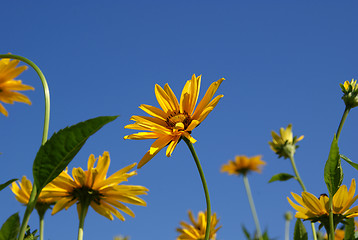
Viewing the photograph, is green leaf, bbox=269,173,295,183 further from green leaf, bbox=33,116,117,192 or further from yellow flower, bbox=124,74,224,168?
green leaf, bbox=33,116,117,192

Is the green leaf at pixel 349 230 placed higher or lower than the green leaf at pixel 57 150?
lower

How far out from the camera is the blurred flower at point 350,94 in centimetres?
169

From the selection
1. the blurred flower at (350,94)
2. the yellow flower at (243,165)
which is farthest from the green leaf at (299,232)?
the yellow flower at (243,165)

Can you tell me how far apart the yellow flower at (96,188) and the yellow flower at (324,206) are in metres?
0.67

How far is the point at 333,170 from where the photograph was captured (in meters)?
1.17

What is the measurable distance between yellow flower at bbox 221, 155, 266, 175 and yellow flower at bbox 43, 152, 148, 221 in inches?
211

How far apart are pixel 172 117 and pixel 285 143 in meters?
1.30

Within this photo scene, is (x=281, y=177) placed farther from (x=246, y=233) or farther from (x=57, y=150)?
(x=57, y=150)

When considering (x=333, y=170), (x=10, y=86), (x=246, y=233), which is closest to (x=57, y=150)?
(x=333, y=170)

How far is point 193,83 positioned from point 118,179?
0.57m

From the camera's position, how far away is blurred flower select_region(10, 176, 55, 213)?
79.0 inches

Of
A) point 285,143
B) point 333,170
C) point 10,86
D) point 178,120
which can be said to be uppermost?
point 10,86

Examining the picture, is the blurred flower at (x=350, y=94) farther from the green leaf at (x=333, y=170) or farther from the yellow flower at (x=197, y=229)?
the yellow flower at (x=197, y=229)

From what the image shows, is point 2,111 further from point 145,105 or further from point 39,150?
point 39,150
